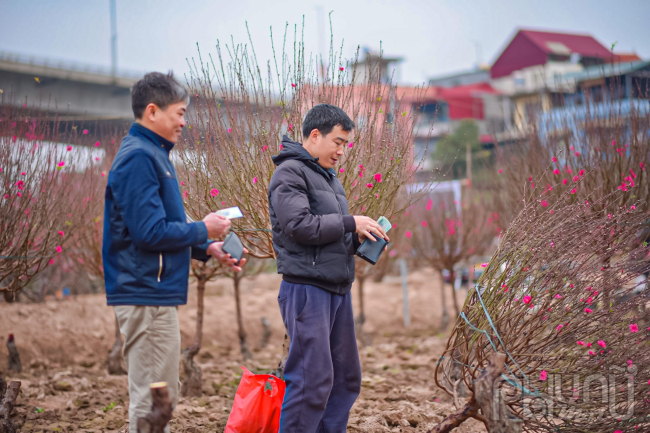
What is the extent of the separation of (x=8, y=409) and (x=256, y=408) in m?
2.02

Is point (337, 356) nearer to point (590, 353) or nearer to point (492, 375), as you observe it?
point (492, 375)

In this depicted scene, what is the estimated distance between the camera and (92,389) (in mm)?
6422

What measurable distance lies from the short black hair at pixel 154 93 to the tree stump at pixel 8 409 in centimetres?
253

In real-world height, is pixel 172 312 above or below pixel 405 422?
above

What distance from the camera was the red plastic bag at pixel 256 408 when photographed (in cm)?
332

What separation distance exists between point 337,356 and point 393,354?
19.9ft

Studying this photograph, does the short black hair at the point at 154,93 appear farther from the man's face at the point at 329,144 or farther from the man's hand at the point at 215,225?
the man's face at the point at 329,144

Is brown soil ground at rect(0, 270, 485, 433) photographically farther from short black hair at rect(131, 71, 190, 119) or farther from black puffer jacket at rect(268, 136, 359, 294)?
short black hair at rect(131, 71, 190, 119)

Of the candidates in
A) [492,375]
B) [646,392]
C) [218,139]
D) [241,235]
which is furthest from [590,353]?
[218,139]

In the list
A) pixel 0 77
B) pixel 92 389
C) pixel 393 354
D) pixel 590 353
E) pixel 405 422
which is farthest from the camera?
pixel 0 77

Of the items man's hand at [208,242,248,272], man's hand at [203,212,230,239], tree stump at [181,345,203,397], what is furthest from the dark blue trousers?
tree stump at [181,345,203,397]

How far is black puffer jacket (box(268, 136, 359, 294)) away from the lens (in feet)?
9.63

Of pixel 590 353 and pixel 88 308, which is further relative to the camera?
pixel 88 308

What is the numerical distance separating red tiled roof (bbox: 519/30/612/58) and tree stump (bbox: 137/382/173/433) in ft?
142
